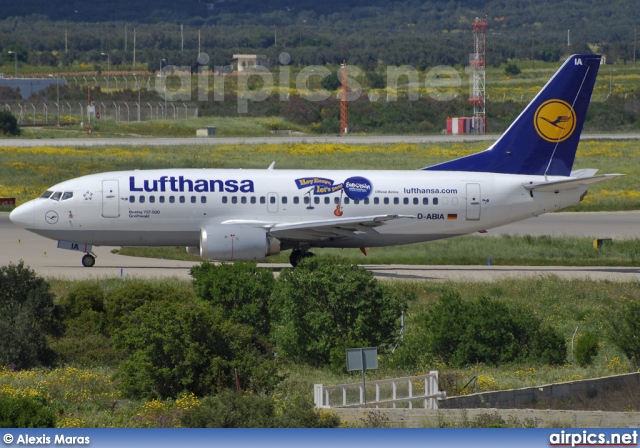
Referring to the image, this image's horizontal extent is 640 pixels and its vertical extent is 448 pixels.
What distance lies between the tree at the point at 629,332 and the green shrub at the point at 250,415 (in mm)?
11874

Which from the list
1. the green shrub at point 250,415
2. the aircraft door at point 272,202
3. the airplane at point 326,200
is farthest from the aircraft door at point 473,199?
the green shrub at point 250,415

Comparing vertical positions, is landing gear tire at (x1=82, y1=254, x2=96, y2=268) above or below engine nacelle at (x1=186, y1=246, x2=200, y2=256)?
below

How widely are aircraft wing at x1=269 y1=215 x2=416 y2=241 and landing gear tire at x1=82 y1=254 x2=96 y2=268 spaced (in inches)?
272

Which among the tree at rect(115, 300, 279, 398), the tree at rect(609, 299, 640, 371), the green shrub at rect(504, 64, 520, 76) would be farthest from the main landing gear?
the green shrub at rect(504, 64, 520, 76)

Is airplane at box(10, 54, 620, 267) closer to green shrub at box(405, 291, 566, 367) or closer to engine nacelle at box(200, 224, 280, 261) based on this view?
engine nacelle at box(200, 224, 280, 261)

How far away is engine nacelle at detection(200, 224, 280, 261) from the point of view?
132 ft

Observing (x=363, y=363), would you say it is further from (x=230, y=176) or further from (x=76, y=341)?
(x=230, y=176)

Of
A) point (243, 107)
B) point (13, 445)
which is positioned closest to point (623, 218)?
point (13, 445)

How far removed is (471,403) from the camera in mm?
23094

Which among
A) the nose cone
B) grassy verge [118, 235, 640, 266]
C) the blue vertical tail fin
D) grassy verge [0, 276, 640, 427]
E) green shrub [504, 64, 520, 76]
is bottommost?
grassy verge [0, 276, 640, 427]

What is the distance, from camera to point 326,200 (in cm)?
4203

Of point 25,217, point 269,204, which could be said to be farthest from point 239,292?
point 25,217

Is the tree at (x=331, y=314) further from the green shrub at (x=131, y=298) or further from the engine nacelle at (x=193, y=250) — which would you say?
the engine nacelle at (x=193, y=250)

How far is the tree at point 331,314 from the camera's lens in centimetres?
2953
